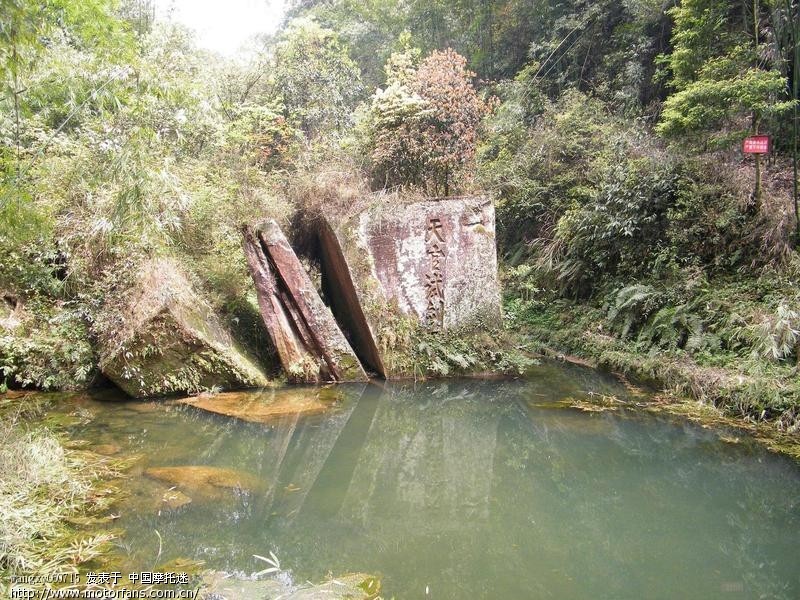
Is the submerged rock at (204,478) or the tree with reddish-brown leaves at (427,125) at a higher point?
the tree with reddish-brown leaves at (427,125)

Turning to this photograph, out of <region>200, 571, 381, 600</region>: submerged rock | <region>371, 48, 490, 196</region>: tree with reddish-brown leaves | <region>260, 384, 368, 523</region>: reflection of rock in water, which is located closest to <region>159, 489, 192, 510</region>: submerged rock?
<region>260, 384, 368, 523</region>: reflection of rock in water

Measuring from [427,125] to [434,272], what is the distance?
234 centimetres

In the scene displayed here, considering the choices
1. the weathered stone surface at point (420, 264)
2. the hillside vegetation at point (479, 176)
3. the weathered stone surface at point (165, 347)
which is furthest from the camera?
the weathered stone surface at point (420, 264)

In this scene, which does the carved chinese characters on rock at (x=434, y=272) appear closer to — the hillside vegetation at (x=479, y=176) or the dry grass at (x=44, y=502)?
the hillside vegetation at (x=479, y=176)

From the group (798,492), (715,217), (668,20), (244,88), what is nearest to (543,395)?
(798,492)

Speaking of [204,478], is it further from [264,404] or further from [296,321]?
[296,321]

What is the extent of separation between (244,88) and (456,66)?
23.4 feet

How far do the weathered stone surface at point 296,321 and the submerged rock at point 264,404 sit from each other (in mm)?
505

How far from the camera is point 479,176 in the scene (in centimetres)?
1182

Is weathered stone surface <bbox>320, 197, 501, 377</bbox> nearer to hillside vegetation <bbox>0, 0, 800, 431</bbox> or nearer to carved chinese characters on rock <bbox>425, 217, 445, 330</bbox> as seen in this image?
carved chinese characters on rock <bbox>425, 217, 445, 330</bbox>

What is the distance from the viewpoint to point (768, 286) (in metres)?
7.18

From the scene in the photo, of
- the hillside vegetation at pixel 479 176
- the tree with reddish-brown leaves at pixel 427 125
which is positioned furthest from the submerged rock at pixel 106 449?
the tree with reddish-brown leaves at pixel 427 125

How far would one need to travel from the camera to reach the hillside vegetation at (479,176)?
16.4 feet

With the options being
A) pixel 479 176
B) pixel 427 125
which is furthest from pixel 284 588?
pixel 479 176
